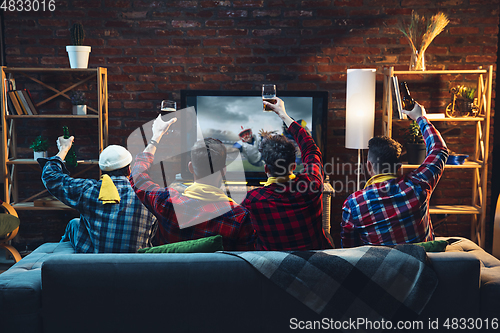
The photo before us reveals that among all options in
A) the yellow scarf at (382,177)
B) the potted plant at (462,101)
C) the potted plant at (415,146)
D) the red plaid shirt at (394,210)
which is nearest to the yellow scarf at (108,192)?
the red plaid shirt at (394,210)

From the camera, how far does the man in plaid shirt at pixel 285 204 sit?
1745 millimetres

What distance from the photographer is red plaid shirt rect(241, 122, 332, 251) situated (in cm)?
174

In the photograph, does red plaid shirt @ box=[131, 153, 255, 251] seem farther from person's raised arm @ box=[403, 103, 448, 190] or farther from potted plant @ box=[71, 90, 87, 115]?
potted plant @ box=[71, 90, 87, 115]

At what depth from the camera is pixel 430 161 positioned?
1971 millimetres

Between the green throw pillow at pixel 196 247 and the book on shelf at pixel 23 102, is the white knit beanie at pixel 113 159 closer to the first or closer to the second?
the green throw pillow at pixel 196 247

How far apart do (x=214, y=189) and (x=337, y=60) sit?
2216 mm

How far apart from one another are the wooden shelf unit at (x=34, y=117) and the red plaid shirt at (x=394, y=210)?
221 centimetres

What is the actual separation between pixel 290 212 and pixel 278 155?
0.78 ft

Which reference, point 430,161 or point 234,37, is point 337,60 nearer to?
point 234,37

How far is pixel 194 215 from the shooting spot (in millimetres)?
1745

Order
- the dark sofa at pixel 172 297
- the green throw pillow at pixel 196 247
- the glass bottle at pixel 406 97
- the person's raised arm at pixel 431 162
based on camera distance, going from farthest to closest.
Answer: the glass bottle at pixel 406 97 < the person's raised arm at pixel 431 162 < the green throw pillow at pixel 196 247 < the dark sofa at pixel 172 297

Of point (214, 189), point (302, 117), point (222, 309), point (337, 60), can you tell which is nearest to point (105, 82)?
point (302, 117)

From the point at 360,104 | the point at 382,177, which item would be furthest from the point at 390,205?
the point at 360,104

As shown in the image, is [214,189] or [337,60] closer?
[214,189]
